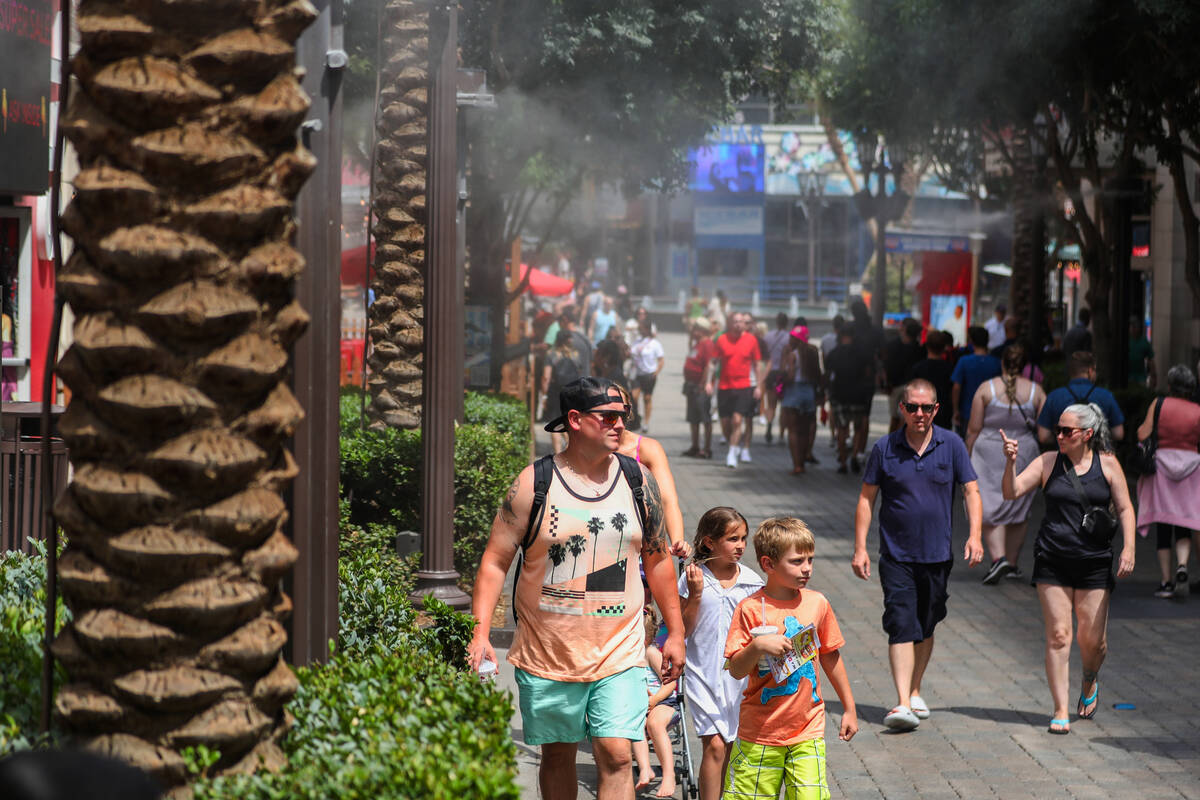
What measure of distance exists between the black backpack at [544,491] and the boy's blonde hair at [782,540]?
1.41 feet

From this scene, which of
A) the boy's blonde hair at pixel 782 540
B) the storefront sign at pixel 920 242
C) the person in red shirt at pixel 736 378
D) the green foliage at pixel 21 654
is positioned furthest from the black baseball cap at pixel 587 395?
the storefront sign at pixel 920 242

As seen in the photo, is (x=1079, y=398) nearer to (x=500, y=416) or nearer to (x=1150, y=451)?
(x=1150, y=451)

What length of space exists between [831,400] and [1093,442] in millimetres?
11272

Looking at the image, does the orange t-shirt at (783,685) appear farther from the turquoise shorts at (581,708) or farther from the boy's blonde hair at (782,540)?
the turquoise shorts at (581,708)

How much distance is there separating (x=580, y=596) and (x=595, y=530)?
23cm

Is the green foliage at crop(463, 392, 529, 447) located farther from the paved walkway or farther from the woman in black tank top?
the woman in black tank top

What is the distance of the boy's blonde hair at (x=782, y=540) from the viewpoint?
5.41 m

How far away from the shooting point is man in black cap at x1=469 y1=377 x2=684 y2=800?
5.27m

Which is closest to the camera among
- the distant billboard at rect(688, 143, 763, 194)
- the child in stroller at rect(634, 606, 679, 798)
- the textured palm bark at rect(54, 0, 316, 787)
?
the textured palm bark at rect(54, 0, 316, 787)

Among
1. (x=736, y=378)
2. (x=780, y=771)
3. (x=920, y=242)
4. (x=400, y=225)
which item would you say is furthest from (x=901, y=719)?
(x=920, y=242)

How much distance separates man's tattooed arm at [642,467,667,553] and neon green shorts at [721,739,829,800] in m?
0.75

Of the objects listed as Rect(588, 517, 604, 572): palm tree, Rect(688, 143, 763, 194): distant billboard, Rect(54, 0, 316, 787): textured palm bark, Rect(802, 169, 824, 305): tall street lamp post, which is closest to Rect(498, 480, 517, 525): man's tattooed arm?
Rect(588, 517, 604, 572): palm tree

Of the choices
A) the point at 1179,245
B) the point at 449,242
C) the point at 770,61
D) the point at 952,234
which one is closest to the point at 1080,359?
the point at 449,242

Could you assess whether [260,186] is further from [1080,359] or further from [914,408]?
[1080,359]
